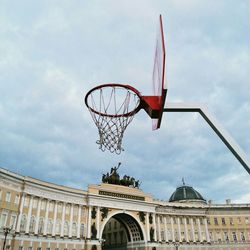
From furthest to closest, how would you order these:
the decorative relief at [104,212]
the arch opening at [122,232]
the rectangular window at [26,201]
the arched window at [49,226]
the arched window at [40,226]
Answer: the arch opening at [122,232], the decorative relief at [104,212], the arched window at [49,226], the arched window at [40,226], the rectangular window at [26,201]

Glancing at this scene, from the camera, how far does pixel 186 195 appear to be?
7462 centimetres

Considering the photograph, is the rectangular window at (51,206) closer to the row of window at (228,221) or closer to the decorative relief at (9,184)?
the decorative relief at (9,184)

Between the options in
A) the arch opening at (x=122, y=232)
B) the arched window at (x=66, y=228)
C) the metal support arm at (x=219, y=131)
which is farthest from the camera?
the arch opening at (x=122, y=232)

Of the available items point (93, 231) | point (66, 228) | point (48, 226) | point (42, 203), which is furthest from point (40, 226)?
point (93, 231)

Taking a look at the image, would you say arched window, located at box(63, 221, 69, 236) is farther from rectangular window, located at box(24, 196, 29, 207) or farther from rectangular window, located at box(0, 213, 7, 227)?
rectangular window, located at box(0, 213, 7, 227)

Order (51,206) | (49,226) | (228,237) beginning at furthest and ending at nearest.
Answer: (228,237) < (51,206) < (49,226)

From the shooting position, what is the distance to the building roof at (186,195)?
7389 centimetres

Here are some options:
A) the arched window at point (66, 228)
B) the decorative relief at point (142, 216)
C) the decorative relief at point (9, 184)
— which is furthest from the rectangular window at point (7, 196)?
the decorative relief at point (142, 216)

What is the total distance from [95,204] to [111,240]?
68.1 feet

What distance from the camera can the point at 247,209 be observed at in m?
68.7

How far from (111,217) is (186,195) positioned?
85.5 feet

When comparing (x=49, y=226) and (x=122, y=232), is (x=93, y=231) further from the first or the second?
(x=122, y=232)

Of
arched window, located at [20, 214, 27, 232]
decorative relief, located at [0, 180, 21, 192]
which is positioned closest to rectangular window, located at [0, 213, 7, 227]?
arched window, located at [20, 214, 27, 232]

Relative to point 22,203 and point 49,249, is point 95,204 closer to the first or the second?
point 49,249
